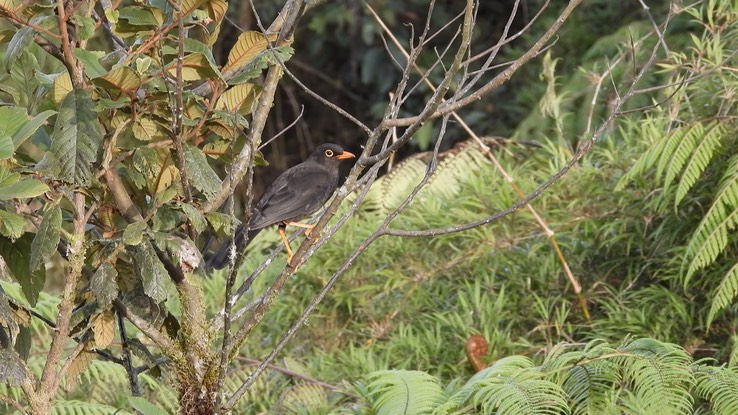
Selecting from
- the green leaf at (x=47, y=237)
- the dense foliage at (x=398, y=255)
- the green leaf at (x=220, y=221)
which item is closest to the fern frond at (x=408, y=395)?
the dense foliage at (x=398, y=255)

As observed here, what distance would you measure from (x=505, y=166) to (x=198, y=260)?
347 centimetres

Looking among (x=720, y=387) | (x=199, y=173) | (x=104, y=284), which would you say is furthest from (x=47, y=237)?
(x=720, y=387)

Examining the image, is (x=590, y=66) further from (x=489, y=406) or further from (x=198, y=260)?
(x=198, y=260)

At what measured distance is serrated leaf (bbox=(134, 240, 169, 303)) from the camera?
2.42 m

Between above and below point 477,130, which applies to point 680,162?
above

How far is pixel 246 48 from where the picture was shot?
8.46 ft

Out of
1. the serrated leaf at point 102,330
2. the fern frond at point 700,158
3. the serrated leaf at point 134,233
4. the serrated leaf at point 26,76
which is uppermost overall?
the serrated leaf at point 26,76

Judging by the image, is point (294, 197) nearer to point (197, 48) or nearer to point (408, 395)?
point (408, 395)

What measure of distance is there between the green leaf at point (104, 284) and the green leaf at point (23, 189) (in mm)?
305

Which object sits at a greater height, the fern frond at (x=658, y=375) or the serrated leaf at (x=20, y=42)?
the serrated leaf at (x=20, y=42)

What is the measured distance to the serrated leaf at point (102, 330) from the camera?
→ 262 cm

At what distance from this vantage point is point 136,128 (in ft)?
8.18

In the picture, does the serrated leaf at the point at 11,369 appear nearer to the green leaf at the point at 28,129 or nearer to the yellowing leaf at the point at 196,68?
the green leaf at the point at 28,129

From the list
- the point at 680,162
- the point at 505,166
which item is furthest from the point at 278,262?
the point at 680,162
